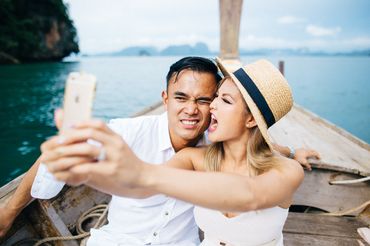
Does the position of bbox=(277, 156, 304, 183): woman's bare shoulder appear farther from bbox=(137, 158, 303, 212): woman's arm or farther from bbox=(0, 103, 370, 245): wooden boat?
bbox=(0, 103, 370, 245): wooden boat

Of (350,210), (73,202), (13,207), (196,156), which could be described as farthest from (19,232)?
(350,210)

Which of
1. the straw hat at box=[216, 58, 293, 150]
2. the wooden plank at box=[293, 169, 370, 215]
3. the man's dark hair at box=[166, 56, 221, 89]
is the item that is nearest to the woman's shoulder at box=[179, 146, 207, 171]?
the straw hat at box=[216, 58, 293, 150]

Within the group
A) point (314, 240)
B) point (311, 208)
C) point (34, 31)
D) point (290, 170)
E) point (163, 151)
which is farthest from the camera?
point (34, 31)

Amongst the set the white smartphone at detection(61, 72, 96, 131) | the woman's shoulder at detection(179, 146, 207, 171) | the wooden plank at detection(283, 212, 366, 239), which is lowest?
the wooden plank at detection(283, 212, 366, 239)

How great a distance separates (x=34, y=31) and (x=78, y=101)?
45600 mm

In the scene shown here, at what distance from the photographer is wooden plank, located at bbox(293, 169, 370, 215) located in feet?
9.13

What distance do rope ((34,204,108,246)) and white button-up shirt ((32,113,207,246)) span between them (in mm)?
410

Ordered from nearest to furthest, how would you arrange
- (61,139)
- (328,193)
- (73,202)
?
(61,139), (73,202), (328,193)

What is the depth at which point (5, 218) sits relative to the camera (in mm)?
2051

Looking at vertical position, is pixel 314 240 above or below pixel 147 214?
below

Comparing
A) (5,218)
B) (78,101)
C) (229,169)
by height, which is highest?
(78,101)

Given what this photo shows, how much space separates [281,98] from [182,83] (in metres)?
0.78

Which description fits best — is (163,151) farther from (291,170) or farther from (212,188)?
(212,188)

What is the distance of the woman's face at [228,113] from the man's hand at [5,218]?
1.56 m
